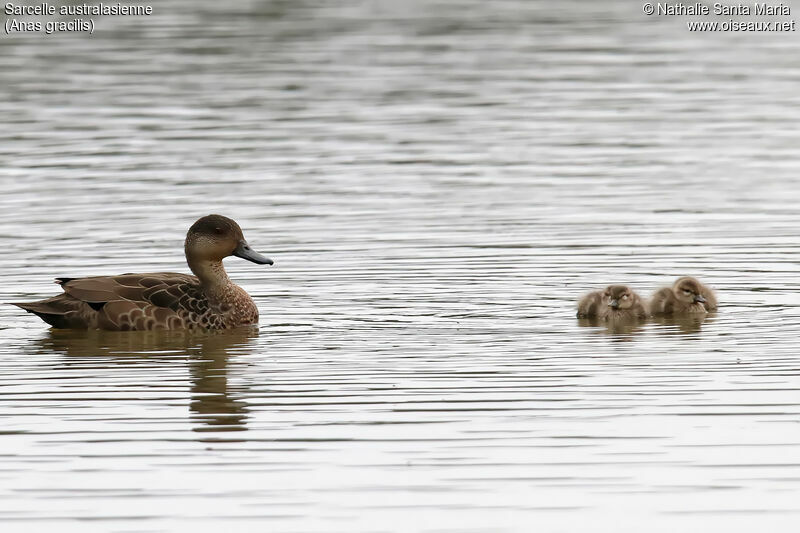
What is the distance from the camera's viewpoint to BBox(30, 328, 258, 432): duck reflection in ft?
33.1

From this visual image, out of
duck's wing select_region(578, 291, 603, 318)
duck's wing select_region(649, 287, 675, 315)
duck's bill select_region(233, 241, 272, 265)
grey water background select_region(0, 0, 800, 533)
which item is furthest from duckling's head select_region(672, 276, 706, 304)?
duck's bill select_region(233, 241, 272, 265)

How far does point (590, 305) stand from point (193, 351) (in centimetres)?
283

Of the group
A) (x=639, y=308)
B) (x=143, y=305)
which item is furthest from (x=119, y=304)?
(x=639, y=308)

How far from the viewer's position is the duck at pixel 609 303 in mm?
12477

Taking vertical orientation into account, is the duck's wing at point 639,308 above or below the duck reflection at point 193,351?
above

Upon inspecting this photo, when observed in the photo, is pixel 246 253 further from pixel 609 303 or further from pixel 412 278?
pixel 609 303

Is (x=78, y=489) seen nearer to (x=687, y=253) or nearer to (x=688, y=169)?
(x=687, y=253)

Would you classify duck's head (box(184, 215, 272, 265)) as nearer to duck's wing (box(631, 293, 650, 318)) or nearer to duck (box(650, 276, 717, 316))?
duck's wing (box(631, 293, 650, 318))

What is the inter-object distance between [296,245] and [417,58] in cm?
1431

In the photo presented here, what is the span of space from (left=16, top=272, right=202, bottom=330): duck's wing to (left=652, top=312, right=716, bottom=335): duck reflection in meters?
3.32

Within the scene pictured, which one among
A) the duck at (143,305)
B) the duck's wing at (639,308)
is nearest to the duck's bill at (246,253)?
the duck at (143,305)

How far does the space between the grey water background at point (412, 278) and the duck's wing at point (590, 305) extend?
0.11m

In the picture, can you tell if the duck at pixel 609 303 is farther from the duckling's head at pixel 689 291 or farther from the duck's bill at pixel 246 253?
the duck's bill at pixel 246 253

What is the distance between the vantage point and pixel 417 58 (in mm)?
29578
